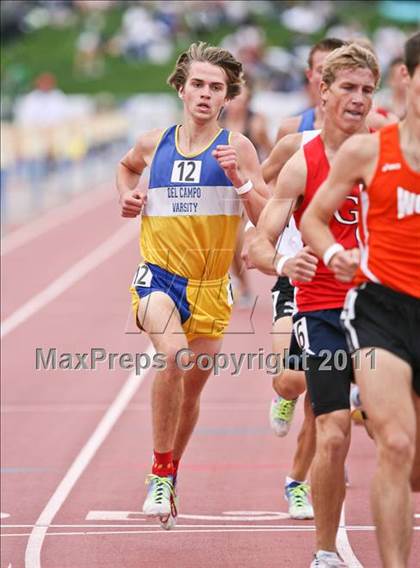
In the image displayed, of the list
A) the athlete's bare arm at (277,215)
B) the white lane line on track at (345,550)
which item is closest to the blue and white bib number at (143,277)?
the athlete's bare arm at (277,215)

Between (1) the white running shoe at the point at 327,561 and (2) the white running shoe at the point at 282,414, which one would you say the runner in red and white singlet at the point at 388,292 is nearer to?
(1) the white running shoe at the point at 327,561

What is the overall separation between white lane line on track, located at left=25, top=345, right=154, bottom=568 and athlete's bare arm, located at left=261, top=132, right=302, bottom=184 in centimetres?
239

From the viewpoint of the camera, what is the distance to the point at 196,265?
8.92m

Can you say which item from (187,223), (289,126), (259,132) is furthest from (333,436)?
(259,132)

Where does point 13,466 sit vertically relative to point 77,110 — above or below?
below

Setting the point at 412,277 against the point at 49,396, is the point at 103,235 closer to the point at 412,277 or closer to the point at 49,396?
the point at 49,396

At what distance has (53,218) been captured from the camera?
29828 mm

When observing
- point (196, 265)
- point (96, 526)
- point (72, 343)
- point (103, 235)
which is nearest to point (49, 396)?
point (72, 343)

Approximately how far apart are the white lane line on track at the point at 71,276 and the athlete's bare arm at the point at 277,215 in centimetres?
988

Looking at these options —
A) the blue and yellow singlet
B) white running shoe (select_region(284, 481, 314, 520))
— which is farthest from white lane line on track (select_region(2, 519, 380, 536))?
the blue and yellow singlet

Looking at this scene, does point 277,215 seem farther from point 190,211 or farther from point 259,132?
point 259,132

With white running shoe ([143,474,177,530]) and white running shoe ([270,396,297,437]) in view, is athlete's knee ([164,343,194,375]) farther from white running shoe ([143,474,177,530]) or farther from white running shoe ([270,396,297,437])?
white running shoe ([270,396,297,437])

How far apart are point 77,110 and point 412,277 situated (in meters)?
35.6

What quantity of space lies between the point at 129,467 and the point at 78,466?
0.36 meters
